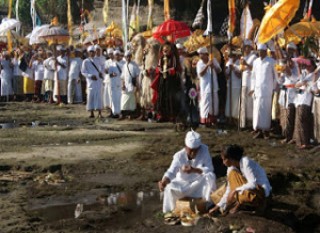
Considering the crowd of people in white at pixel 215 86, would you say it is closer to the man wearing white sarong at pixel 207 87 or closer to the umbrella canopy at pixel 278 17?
the man wearing white sarong at pixel 207 87

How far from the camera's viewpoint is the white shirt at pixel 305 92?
10789mm

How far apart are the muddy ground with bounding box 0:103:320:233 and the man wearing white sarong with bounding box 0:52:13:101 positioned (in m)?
8.06

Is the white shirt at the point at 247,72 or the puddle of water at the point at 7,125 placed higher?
the white shirt at the point at 247,72

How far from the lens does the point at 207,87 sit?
45.3 ft

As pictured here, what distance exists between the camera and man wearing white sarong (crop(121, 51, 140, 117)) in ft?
51.4

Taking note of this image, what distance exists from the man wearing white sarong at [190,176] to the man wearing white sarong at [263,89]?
5.38 metres

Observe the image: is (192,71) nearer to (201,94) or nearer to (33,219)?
(201,94)

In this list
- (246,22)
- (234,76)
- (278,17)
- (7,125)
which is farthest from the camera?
(7,125)

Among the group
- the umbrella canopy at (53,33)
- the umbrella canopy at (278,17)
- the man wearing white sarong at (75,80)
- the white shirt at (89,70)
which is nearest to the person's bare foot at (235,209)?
the umbrella canopy at (278,17)

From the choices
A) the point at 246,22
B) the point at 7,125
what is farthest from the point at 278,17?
the point at 7,125

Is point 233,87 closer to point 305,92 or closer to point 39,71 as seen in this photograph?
point 305,92

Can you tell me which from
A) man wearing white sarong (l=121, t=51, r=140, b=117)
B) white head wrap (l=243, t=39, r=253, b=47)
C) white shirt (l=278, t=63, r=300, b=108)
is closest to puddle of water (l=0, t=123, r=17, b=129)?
man wearing white sarong (l=121, t=51, r=140, b=117)

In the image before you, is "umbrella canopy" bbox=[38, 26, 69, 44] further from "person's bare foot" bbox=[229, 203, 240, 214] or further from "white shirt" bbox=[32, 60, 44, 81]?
"person's bare foot" bbox=[229, 203, 240, 214]

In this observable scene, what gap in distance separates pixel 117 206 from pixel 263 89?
553 centimetres
